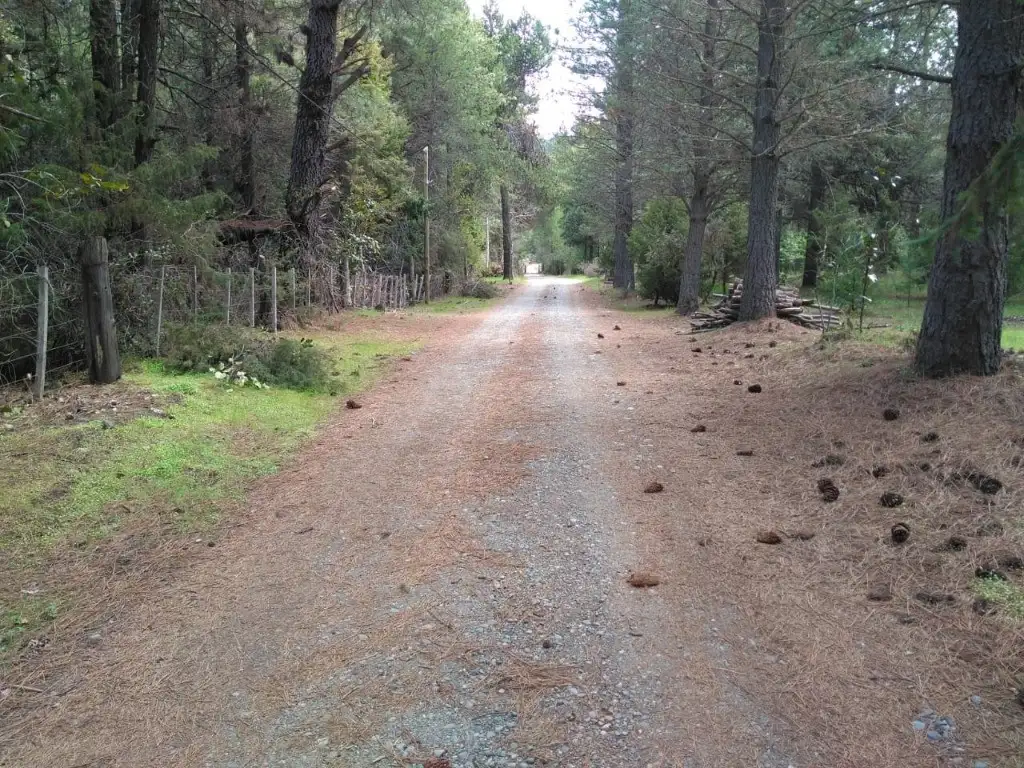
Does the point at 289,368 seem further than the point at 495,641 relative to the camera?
Yes

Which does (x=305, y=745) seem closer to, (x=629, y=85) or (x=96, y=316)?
(x=96, y=316)

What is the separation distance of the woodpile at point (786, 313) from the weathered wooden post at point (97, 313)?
11161 mm

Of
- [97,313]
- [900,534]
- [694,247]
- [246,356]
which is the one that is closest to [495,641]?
[900,534]

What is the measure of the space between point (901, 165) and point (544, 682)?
22.9m

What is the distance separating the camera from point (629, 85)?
20.1 m

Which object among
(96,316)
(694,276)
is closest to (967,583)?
(96,316)

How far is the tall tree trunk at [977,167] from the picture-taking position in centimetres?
645

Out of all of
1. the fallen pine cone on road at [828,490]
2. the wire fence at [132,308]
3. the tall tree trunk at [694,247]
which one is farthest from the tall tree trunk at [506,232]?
the fallen pine cone on road at [828,490]

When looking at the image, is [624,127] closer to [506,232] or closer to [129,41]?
[129,41]

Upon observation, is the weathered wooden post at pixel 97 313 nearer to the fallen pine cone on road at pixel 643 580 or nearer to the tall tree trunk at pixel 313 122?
the fallen pine cone on road at pixel 643 580

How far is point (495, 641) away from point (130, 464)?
3.92 meters

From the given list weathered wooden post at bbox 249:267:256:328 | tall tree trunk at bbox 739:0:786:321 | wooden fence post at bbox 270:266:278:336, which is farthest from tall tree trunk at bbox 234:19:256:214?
tall tree trunk at bbox 739:0:786:321

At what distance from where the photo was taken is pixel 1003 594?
364cm

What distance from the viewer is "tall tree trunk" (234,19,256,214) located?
18109 mm
